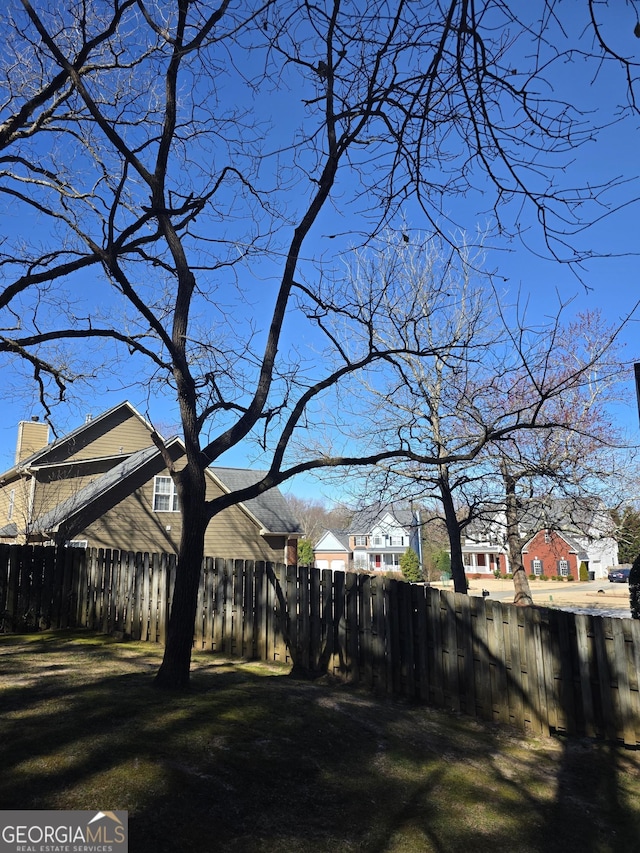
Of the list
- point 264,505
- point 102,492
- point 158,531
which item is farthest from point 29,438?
point 264,505

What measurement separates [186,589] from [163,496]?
57.2 ft

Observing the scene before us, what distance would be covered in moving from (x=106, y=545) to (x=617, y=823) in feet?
64.2

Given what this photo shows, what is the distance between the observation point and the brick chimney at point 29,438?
25.8m

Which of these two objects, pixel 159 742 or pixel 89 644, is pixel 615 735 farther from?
pixel 89 644

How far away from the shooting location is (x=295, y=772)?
429cm

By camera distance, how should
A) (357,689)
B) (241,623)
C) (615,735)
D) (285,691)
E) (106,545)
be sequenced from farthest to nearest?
1. (106,545)
2. (241,623)
3. (357,689)
4. (285,691)
5. (615,735)

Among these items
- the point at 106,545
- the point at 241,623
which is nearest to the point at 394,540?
the point at 106,545

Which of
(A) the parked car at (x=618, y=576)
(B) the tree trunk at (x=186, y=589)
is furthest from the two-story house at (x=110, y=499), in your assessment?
(A) the parked car at (x=618, y=576)

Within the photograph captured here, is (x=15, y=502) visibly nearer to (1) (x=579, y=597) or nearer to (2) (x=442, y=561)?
(1) (x=579, y=597)

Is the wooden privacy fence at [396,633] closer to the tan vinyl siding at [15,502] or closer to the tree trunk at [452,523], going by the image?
the tree trunk at [452,523]

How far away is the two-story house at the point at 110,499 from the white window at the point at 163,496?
38mm

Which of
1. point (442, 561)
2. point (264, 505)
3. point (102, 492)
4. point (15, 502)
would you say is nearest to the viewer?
point (102, 492)

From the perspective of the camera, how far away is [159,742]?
14.2 feet

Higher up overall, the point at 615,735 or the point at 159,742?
the point at 159,742
